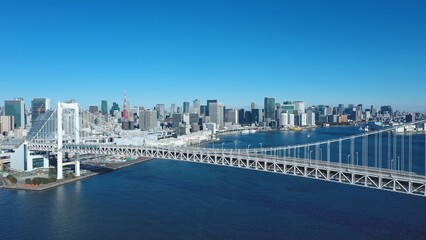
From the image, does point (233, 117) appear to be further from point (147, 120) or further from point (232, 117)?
point (147, 120)

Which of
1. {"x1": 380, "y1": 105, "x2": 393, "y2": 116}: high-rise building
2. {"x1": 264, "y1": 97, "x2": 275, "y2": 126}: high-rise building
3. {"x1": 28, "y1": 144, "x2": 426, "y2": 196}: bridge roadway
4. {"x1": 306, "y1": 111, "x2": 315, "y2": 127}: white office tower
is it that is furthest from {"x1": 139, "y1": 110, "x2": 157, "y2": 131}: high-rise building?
{"x1": 380, "y1": 105, "x2": 393, "y2": 116}: high-rise building

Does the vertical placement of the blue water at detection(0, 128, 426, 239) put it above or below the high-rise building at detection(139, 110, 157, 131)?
below

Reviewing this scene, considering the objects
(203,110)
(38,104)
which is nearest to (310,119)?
(203,110)

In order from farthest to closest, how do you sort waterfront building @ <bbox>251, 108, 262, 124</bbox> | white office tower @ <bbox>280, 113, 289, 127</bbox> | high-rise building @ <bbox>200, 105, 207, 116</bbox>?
high-rise building @ <bbox>200, 105, 207, 116</bbox>, waterfront building @ <bbox>251, 108, 262, 124</bbox>, white office tower @ <bbox>280, 113, 289, 127</bbox>

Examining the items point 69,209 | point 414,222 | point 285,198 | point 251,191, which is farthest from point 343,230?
point 69,209

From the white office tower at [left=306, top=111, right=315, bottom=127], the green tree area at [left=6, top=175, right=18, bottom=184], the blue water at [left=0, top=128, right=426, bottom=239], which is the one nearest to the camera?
the blue water at [left=0, top=128, right=426, bottom=239]

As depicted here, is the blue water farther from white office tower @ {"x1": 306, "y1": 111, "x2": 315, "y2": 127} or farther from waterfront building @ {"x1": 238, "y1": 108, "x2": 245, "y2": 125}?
waterfront building @ {"x1": 238, "y1": 108, "x2": 245, "y2": 125}

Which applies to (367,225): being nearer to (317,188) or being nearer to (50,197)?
(317,188)
